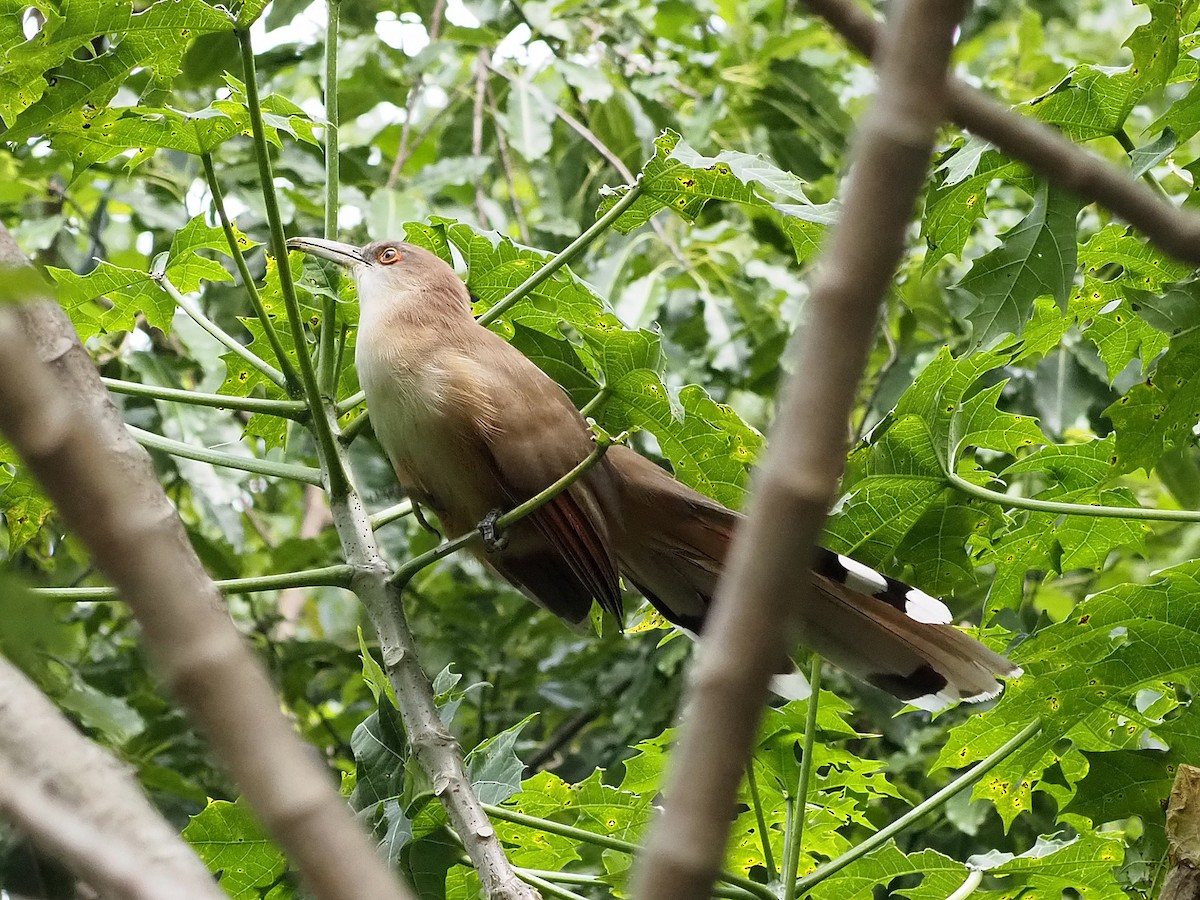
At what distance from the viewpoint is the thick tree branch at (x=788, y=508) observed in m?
0.59

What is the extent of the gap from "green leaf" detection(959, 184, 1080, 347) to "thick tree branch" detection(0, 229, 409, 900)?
1575mm

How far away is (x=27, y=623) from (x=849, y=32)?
659 millimetres

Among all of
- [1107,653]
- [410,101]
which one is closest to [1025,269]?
[1107,653]

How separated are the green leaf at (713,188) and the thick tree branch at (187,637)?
56.3 inches

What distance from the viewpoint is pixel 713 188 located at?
2.09m

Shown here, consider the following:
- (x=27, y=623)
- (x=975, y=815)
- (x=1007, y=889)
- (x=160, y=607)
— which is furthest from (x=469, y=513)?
(x=160, y=607)

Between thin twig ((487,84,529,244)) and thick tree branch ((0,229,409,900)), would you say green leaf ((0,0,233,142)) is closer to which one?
thick tree branch ((0,229,409,900))

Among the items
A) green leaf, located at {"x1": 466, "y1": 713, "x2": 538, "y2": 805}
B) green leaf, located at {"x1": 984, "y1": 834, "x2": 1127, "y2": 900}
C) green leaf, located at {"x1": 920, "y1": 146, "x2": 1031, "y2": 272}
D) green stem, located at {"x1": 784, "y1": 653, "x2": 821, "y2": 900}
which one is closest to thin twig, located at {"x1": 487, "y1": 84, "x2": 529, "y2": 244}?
green leaf, located at {"x1": 920, "y1": 146, "x2": 1031, "y2": 272}

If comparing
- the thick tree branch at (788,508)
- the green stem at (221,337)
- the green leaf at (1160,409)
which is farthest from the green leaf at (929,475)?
the thick tree branch at (788,508)

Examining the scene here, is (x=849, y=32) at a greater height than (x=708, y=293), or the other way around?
(x=708, y=293)

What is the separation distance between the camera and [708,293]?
3.76 meters

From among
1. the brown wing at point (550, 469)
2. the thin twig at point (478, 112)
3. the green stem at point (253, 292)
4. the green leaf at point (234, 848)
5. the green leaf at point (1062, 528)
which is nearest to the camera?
the green stem at point (253, 292)

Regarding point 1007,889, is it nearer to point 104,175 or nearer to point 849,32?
point 849,32

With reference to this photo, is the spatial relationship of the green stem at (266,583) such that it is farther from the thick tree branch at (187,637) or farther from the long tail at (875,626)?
the thick tree branch at (187,637)
